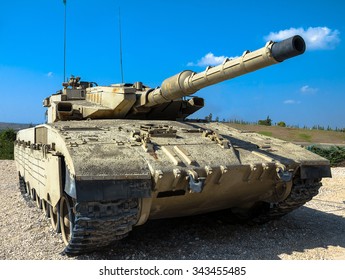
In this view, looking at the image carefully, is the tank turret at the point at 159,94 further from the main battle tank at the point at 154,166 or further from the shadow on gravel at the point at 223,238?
the shadow on gravel at the point at 223,238

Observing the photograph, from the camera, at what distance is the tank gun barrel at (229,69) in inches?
182

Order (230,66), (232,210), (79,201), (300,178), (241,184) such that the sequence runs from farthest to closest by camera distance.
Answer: (232,210) → (300,178) → (241,184) → (230,66) → (79,201)

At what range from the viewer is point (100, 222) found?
5.25 metres

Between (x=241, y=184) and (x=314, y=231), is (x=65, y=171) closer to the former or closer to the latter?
(x=241, y=184)

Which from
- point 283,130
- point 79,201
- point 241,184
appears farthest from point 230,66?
point 283,130

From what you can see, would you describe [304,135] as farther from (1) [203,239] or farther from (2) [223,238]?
(1) [203,239]

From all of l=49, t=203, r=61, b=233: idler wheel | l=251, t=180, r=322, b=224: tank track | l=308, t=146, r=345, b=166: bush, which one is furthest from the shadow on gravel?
l=308, t=146, r=345, b=166: bush

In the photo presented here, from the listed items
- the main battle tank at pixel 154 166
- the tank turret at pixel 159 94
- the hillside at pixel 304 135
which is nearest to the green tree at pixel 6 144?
the hillside at pixel 304 135

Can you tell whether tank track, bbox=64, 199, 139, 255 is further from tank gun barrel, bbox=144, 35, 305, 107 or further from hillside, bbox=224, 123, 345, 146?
hillside, bbox=224, 123, 345, 146

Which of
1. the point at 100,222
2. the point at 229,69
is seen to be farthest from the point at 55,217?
the point at 229,69

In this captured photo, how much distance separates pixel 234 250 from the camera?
21.0 ft

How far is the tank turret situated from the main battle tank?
18 mm

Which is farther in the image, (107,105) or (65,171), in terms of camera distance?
→ (107,105)
